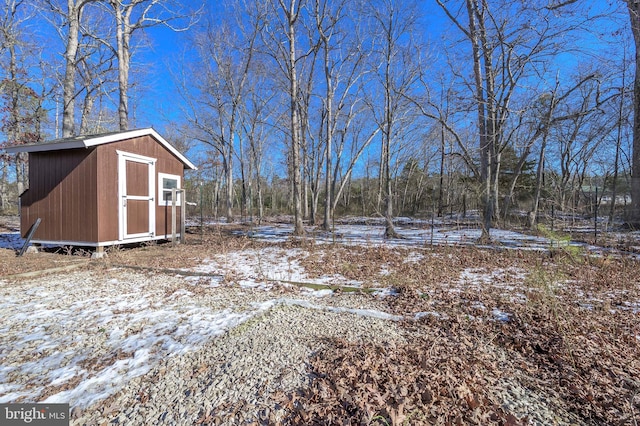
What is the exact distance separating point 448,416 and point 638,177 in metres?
12.4

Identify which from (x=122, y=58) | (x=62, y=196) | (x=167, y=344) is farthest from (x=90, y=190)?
(x=122, y=58)

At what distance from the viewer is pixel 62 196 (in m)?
6.50

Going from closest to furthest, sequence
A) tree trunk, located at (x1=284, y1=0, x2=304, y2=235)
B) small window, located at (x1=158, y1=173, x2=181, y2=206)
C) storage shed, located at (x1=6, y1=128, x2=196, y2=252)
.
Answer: storage shed, located at (x1=6, y1=128, x2=196, y2=252)
small window, located at (x1=158, y1=173, x2=181, y2=206)
tree trunk, located at (x1=284, y1=0, x2=304, y2=235)

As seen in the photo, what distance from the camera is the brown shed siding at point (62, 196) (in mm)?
6285

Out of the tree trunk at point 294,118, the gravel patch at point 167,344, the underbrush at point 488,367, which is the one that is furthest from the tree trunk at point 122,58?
the underbrush at point 488,367

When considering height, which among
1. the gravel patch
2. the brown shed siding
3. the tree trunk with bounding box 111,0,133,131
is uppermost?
the tree trunk with bounding box 111,0,133,131

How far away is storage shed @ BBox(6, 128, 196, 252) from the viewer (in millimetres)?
A: 6250

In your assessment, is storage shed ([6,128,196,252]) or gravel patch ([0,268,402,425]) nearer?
gravel patch ([0,268,402,425])

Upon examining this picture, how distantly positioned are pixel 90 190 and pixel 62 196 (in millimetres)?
897

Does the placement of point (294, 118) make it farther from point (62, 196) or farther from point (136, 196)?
point (62, 196)

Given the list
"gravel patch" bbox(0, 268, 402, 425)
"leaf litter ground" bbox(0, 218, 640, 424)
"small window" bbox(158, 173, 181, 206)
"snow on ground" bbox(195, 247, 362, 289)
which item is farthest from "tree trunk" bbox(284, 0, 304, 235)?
"gravel patch" bbox(0, 268, 402, 425)

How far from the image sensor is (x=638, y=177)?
8.98 m

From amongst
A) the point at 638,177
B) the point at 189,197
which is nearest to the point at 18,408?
the point at 638,177

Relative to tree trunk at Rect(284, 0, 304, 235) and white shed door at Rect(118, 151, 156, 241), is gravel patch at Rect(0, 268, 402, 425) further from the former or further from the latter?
tree trunk at Rect(284, 0, 304, 235)
